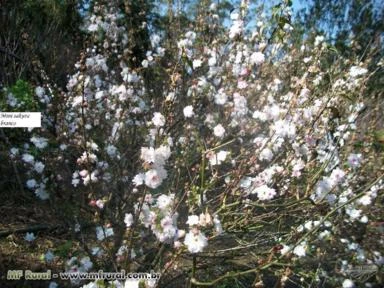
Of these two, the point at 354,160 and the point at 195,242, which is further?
the point at 354,160

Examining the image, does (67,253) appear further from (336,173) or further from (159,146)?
(336,173)

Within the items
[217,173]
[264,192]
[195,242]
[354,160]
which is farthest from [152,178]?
[354,160]

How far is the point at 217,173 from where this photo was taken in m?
3.10

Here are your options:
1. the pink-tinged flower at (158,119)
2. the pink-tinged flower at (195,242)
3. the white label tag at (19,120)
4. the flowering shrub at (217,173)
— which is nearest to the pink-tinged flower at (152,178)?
the flowering shrub at (217,173)

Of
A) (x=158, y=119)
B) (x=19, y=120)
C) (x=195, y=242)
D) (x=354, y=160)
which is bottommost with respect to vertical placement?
(x=195, y=242)

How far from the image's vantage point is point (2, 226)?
517 centimetres

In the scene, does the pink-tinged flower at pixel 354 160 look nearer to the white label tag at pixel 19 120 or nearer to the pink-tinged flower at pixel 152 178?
the pink-tinged flower at pixel 152 178

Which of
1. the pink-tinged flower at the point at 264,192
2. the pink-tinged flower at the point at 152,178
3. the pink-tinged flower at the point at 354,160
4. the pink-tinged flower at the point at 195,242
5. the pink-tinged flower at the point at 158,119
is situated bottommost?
the pink-tinged flower at the point at 195,242

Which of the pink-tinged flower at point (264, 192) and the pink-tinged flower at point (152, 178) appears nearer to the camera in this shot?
the pink-tinged flower at point (152, 178)

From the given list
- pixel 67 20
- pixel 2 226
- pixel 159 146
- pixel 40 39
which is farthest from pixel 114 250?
pixel 67 20

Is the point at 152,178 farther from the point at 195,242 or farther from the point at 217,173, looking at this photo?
the point at 217,173

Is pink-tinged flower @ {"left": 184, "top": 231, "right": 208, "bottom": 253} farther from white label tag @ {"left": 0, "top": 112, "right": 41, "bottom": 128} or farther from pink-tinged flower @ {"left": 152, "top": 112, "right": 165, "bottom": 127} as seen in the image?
white label tag @ {"left": 0, "top": 112, "right": 41, "bottom": 128}

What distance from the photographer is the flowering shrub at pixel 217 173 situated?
112 inches

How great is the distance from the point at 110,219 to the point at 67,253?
41 centimetres
